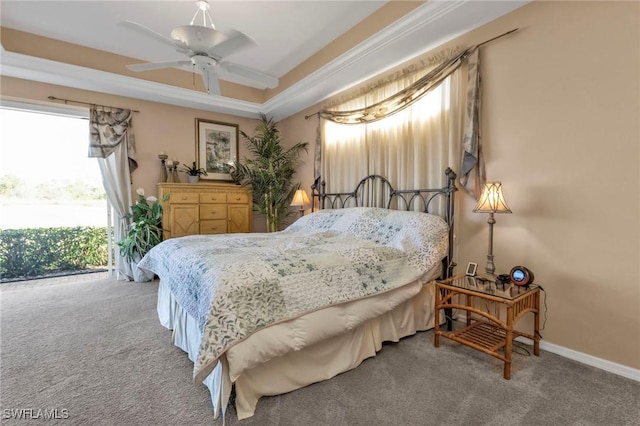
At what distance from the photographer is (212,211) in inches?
172

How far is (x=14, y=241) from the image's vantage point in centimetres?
407

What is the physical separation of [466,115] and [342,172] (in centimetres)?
169

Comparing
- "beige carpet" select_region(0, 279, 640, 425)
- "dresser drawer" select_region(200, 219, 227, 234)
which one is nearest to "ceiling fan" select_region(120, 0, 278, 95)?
"beige carpet" select_region(0, 279, 640, 425)

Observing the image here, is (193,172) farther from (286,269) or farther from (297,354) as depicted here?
(297,354)

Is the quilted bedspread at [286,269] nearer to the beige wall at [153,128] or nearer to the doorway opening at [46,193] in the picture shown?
the beige wall at [153,128]

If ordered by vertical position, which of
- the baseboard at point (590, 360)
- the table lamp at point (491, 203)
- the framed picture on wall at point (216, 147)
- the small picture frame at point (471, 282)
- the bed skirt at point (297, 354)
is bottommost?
the baseboard at point (590, 360)

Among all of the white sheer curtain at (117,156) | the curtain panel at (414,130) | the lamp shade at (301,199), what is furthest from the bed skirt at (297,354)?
the white sheer curtain at (117,156)

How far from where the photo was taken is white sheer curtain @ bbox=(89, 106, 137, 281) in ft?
12.8

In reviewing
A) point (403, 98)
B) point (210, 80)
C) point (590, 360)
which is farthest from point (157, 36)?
point (590, 360)

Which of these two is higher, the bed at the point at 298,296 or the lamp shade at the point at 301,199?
the lamp shade at the point at 301,199

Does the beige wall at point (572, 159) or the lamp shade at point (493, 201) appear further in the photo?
the lamp shade at point (493, 201)

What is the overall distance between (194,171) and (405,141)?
3189 mm

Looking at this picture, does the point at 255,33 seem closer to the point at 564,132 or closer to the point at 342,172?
the point at 342,172

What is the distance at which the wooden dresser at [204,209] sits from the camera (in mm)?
4074
